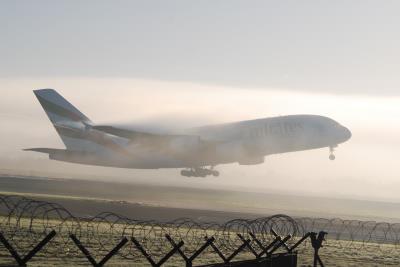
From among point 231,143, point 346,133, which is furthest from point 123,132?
point 346,133

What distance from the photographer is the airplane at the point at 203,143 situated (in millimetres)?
69938

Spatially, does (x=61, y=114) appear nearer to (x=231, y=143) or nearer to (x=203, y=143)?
(x=203, y=143)

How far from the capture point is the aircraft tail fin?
91.1 metres

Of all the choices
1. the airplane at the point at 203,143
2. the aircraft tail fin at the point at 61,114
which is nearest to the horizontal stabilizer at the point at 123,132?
the airplane at the point at 203,143

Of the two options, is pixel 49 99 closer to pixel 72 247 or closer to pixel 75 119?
pixel 75 119

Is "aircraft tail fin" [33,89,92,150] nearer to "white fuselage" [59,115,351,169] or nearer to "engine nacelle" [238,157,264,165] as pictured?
"white fuselage" [59,115,351,169]

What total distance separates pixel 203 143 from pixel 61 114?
29.8 meters

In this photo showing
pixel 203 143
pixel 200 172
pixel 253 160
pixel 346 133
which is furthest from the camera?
pixel 200 172

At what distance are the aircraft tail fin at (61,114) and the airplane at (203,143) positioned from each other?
341cm

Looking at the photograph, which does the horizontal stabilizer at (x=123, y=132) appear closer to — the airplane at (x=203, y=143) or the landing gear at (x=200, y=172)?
the airplane at (x=203, y=143)

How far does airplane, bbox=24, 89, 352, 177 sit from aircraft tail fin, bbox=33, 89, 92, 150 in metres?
3.41

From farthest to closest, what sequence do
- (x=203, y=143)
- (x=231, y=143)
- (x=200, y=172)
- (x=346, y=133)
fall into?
(x=200, y=172) < (x=203, y=143) < (x=346, y=133) < (x=231, y=143)

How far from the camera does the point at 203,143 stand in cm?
7475

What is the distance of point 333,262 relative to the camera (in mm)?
30094
